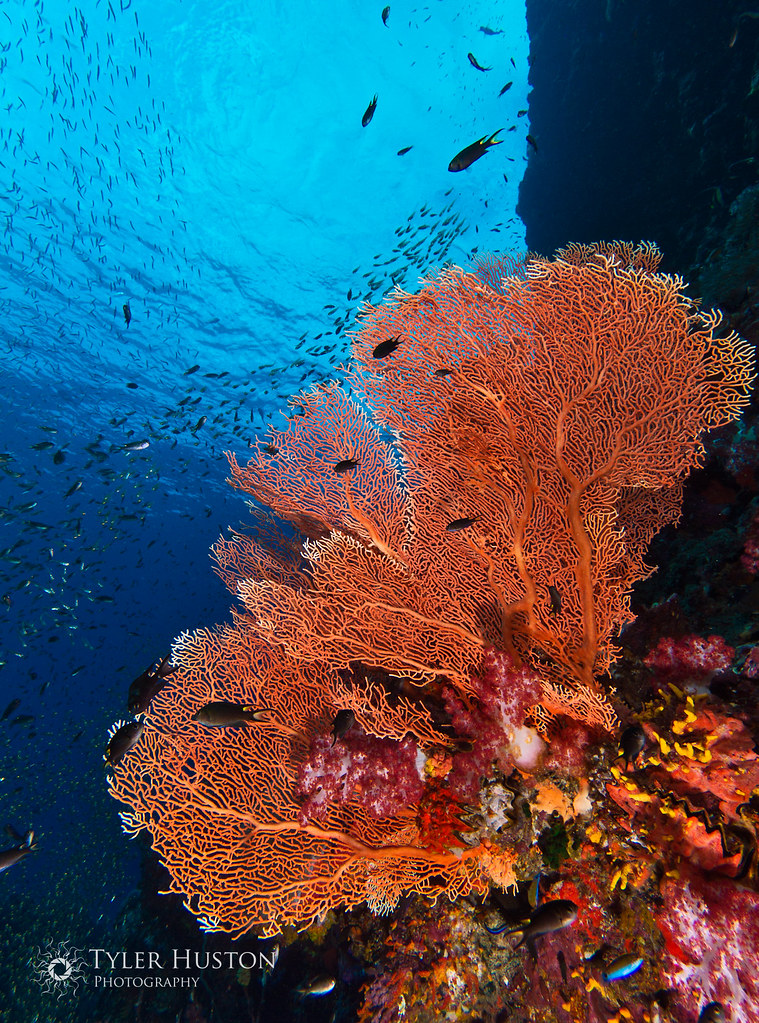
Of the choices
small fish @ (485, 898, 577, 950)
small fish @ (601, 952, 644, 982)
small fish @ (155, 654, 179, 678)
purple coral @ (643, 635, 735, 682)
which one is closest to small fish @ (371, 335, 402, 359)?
purple coral @ (643, 635, 735, 682)

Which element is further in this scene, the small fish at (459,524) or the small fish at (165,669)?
the small fish at (165,669)

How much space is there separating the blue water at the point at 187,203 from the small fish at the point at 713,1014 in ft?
36.4

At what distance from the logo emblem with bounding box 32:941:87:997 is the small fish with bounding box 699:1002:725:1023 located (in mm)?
14958

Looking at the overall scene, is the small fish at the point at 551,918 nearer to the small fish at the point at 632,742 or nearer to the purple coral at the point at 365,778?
the small fish at the point at 632,742

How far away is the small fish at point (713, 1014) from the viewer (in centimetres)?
221

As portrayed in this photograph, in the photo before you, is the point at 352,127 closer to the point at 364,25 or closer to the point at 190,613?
the point at 364,25

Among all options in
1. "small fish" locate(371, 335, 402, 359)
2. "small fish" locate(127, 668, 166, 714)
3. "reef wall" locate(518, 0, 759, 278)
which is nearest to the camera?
"small fish" locate(127, 668, 166, 714)

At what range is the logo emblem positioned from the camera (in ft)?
33.7

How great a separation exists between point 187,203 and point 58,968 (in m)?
24.6

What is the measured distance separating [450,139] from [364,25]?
4.31 meters

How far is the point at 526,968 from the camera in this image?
320 centimetres

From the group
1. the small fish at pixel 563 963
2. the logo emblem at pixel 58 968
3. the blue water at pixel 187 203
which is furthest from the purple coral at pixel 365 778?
the logo emblem at pixel 58 968

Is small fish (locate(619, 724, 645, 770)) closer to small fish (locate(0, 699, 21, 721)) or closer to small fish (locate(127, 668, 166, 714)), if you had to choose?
small fish (locate(127, 668, 166, 714))

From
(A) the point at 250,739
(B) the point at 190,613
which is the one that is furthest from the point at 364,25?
(B) the point at 190,613
